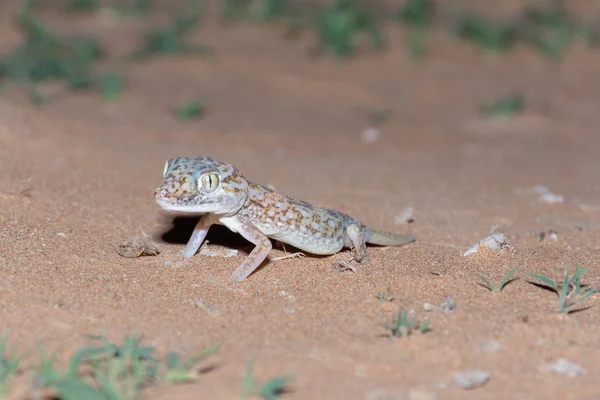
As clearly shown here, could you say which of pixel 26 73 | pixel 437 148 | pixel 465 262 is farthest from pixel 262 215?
pixel 26 73

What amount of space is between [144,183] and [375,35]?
263 inches

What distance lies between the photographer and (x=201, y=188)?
4977mm

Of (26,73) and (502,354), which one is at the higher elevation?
(502,354)

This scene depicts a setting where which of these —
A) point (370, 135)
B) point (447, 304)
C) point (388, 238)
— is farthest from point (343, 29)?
point (447, 304)

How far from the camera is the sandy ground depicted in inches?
169

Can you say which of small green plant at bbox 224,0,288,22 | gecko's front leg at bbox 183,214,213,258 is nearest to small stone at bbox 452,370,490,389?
gecko's front leg at bbox 183,214,213,258

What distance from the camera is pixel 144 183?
7109 mm

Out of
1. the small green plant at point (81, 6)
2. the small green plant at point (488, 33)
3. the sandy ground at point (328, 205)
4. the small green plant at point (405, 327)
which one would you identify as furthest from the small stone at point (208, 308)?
the small green plant at point (81, 6)

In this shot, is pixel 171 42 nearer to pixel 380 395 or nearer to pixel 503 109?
pixel 503 109

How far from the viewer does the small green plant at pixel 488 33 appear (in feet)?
42.3

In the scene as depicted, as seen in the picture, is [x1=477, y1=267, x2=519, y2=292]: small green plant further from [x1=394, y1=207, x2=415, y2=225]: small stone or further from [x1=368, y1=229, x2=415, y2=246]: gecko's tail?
[x1=394, y1=207, x2=415, y2=225]: small stone

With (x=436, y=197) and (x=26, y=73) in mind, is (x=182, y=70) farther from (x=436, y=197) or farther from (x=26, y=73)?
(x=436, y=197)

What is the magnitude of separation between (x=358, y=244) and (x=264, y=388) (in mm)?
1996

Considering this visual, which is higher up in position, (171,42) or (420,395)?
(420,395)
